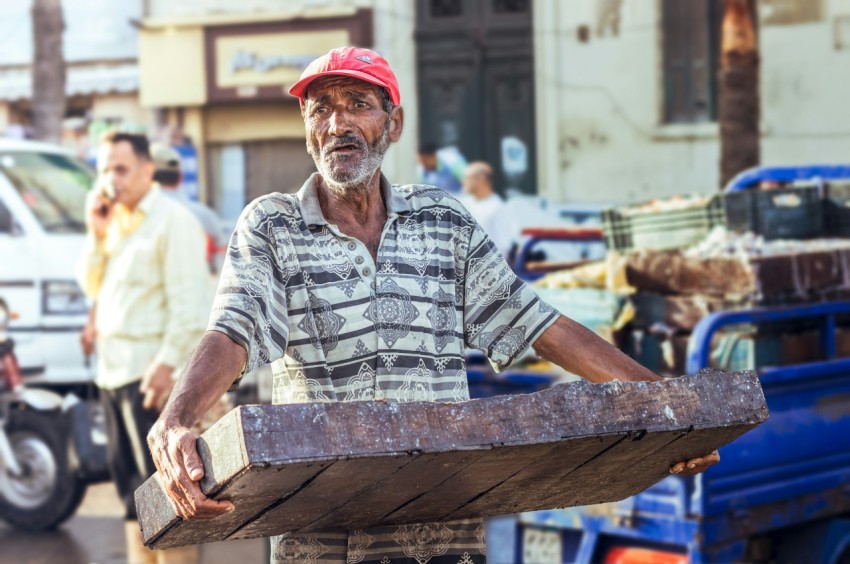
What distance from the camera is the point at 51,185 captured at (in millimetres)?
9812

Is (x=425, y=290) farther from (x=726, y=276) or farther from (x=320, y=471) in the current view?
(x=726, y=276)

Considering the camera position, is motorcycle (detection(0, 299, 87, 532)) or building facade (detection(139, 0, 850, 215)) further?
building facade (detection(139, 0, 850, 215))

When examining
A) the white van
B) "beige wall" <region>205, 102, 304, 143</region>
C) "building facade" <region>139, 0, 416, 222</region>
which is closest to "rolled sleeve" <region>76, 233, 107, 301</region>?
the white van

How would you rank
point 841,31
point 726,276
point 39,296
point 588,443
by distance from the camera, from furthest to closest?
point 841,31 → point 39,296 → point 726,276 → point 588,443

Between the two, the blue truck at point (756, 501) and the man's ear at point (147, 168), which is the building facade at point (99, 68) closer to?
the man's ear at point (147, 168)

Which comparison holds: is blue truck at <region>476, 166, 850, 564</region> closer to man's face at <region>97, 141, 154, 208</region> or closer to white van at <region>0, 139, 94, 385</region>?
man's face at <region>97, 141, 154, 208</region>

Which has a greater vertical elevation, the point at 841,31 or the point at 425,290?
the point at 841,31

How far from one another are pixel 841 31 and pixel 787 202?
11.0 metres

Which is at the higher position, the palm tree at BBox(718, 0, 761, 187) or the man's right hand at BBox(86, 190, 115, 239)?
the palm tree at BBox(718, 0, 761, 187)

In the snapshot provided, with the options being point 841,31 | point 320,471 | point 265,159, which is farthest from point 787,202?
point 265,159

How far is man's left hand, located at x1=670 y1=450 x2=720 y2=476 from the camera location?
2986 millimetres

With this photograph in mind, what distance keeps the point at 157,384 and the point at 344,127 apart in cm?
329

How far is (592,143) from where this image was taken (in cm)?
1909

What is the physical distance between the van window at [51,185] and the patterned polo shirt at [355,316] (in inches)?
262
